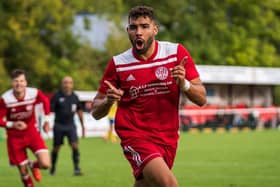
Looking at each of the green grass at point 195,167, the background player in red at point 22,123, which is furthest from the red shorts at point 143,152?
the green grass at point 195,167

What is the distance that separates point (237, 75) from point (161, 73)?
142ft

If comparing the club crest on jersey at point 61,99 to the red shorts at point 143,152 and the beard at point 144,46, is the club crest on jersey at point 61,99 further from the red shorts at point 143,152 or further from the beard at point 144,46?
the beard at point 144,46

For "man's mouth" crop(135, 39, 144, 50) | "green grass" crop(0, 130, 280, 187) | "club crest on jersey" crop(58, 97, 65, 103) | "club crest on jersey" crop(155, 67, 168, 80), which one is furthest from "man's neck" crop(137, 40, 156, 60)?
"club crest on jersey" crop(58, 97, 65, 103)

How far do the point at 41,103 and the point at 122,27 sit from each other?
44165mm

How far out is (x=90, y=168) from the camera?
21141 mm

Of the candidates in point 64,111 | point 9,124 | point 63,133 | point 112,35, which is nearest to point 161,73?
point 9,124

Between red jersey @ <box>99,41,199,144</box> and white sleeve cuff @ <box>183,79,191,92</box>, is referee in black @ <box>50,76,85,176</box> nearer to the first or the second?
red jersey @ <box>99,41,199,144</box>

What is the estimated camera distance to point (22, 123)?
15.6 meters

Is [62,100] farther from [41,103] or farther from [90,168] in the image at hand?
[41,103]

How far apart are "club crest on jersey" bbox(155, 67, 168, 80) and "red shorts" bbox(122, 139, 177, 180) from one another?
72 centimetres

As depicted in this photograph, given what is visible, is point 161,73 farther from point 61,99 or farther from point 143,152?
point 61,99

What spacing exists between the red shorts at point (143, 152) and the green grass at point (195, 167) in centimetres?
640

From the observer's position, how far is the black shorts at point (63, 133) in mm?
20828

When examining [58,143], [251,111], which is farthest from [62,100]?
[251,111]
